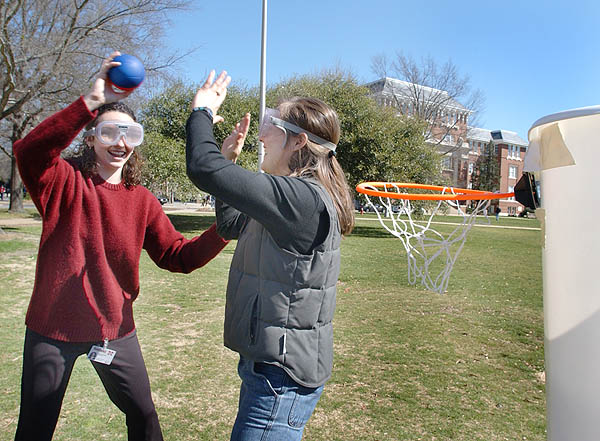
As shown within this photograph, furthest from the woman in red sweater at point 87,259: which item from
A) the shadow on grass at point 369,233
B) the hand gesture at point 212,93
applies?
the shadow on grass at point 369,233

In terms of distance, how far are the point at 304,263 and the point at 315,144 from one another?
0.54 m

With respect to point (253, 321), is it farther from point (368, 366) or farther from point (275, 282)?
point (368, 366)

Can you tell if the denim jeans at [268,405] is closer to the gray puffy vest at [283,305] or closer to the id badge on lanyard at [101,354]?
the gray puffy vest at [283,305]

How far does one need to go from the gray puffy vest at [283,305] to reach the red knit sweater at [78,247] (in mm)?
714

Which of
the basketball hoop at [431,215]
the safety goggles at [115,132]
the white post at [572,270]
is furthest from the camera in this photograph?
the basketball hoop at [431,215]

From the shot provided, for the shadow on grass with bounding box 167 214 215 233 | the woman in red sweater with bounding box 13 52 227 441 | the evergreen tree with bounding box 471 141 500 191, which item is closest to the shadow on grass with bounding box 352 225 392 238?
the shadow on grass with bounding box 167 214 215 233

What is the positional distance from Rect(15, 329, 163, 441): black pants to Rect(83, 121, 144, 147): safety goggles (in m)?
0.92

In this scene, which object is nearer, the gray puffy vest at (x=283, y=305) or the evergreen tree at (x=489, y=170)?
the gray puffy vest at (x=283, y=305)

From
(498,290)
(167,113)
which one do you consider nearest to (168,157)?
(167,113)

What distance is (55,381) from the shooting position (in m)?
2.06

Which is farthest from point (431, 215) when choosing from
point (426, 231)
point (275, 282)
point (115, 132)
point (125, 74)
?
point (125, 74)

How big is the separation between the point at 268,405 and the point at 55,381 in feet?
3.28

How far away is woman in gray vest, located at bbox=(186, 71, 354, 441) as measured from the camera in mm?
1628

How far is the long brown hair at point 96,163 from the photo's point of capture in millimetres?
2279
